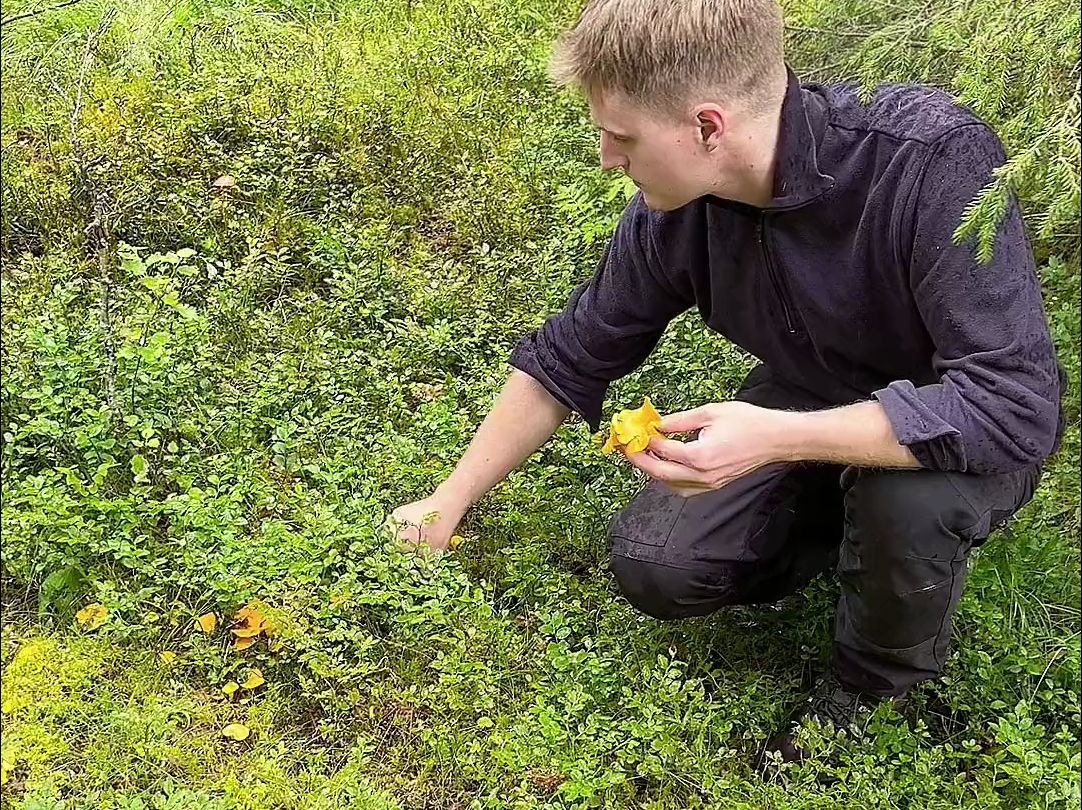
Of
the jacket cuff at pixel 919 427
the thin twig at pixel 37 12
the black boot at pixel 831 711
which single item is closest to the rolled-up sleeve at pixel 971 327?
the jacket cuff at pixel 919 427

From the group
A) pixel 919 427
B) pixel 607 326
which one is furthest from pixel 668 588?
pixel 919 427

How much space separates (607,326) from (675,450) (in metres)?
0.60

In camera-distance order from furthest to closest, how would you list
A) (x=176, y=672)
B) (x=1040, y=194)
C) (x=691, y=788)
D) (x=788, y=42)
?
(x=788, y=42), (x=176, y=672), (x=691, y=788), (x=1040, y=194)

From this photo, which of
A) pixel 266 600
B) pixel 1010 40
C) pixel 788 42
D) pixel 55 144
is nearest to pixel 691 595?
pixel 266 600

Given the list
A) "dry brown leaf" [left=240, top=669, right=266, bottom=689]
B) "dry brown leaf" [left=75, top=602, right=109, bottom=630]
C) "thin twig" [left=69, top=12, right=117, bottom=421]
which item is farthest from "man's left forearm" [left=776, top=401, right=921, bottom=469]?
"thin twig" [left=69, top=12, right=117, bottom=421]

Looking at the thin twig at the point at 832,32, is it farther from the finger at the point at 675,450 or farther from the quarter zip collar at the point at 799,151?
the finger at the point at 675,450

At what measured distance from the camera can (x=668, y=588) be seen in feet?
9.15

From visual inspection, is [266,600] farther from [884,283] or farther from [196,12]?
[196,12]

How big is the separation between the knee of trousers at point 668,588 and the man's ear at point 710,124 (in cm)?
109

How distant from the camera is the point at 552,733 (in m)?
2.70

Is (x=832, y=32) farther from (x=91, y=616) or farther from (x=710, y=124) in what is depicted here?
(x=91, y=616)

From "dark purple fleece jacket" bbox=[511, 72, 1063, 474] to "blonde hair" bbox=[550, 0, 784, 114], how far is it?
0.52 feet

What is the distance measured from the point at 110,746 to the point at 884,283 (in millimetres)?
2181

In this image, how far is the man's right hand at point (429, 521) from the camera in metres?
2.97
